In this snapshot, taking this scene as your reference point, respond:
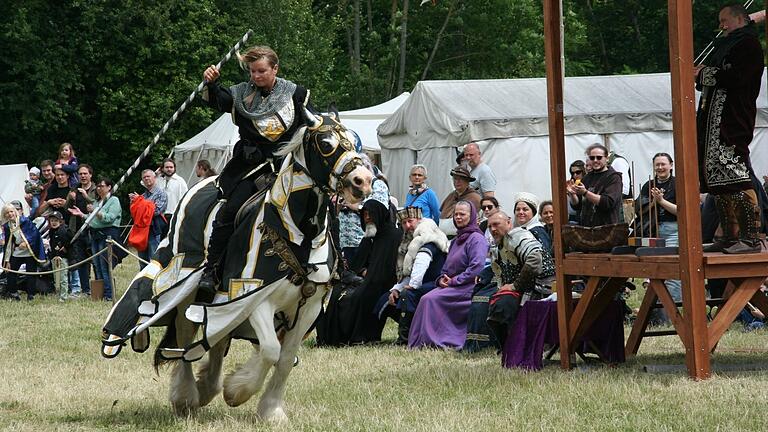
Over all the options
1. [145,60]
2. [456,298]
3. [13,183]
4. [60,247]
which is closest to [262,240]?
[456,298]

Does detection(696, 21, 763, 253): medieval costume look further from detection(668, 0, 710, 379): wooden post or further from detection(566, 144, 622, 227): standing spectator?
detection(566, 144, 622, 227): standing spectator

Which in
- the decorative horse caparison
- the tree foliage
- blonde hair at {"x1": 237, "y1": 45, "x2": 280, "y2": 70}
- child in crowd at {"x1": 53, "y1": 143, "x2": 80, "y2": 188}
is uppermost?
the tree foliage

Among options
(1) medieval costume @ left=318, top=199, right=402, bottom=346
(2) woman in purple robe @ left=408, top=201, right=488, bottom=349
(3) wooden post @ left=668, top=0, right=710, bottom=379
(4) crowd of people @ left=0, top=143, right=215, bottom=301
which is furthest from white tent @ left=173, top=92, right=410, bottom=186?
(3) wooden post @ left=668, top=0, right=710, bottom=379

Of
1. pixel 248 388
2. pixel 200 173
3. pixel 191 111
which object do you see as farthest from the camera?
pixel 191 111

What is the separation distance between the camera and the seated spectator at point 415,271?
41.1 ft

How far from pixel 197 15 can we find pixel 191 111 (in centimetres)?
287

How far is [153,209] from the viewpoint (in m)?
17.7

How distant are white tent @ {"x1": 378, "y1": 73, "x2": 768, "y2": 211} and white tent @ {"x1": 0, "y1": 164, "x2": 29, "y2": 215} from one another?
31.1 feet

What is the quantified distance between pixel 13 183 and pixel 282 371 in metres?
20.3

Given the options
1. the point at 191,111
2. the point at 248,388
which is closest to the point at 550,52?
the point at 248,388

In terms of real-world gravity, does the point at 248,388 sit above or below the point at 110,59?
below

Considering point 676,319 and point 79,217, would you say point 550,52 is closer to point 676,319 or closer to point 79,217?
point 676,319

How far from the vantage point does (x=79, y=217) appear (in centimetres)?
1880

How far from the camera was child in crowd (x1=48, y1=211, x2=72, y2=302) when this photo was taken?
18.3 meters
